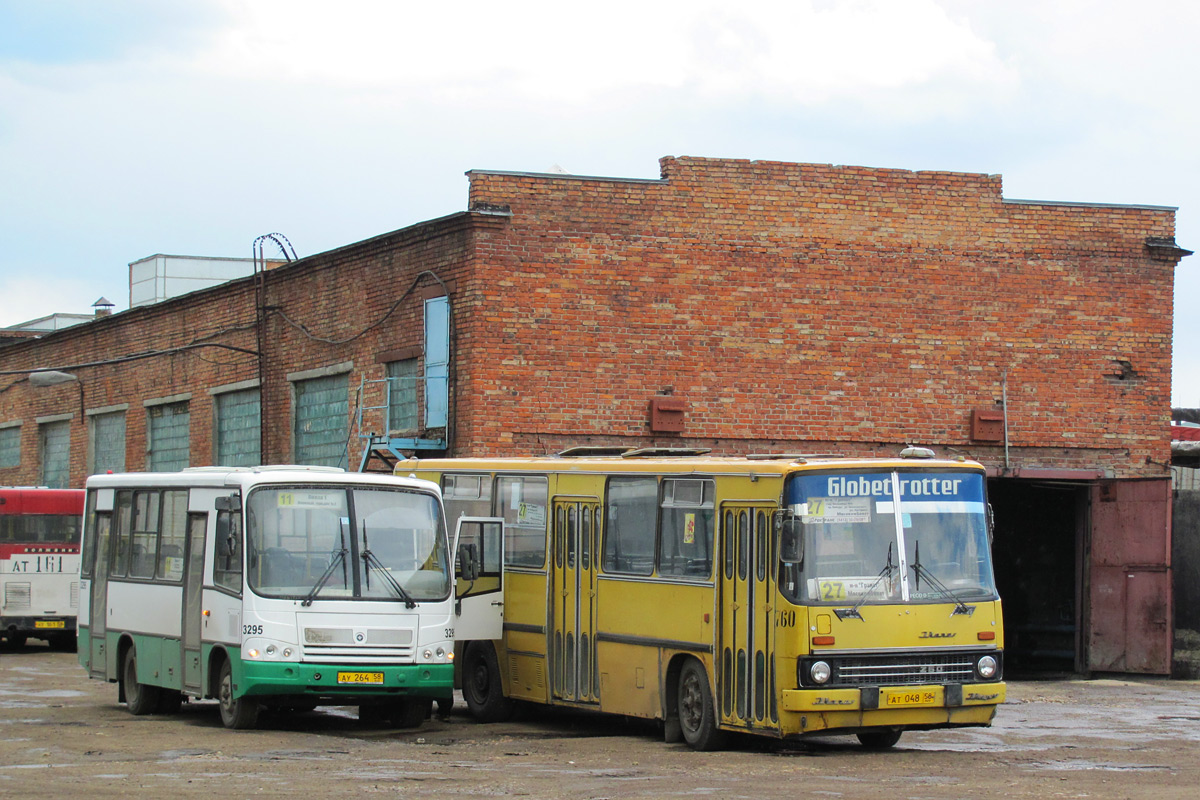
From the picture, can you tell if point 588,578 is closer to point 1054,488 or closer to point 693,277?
point 693,277

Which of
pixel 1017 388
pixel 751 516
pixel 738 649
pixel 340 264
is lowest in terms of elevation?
pixel 738 649

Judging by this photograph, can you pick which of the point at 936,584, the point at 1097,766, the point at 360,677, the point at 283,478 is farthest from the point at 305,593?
the point at 1097,766

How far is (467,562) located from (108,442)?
2451cm

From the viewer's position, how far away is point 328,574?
1553 cm

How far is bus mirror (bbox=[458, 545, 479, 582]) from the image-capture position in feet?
53.2

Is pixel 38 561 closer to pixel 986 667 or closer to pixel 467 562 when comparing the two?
pixel 467 562

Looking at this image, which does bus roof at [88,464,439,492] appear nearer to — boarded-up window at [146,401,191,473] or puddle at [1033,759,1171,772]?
puddle at [1033,759,1171,772]

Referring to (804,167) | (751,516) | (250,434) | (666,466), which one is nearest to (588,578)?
(666,466)

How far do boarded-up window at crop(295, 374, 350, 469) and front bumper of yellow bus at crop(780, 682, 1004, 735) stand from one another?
1572 centimetres

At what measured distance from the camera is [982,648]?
45.4 ft

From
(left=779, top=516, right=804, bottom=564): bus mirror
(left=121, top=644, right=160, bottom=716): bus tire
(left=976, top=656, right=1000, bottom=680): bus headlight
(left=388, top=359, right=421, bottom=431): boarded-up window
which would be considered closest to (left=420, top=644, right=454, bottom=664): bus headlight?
(left=121, top=644, right=160, bottom=716): bus tire

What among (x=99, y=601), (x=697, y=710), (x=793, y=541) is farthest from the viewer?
(x=99, y=601)

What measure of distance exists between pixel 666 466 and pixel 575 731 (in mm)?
2927

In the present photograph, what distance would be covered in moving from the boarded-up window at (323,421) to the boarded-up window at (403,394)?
147cm
